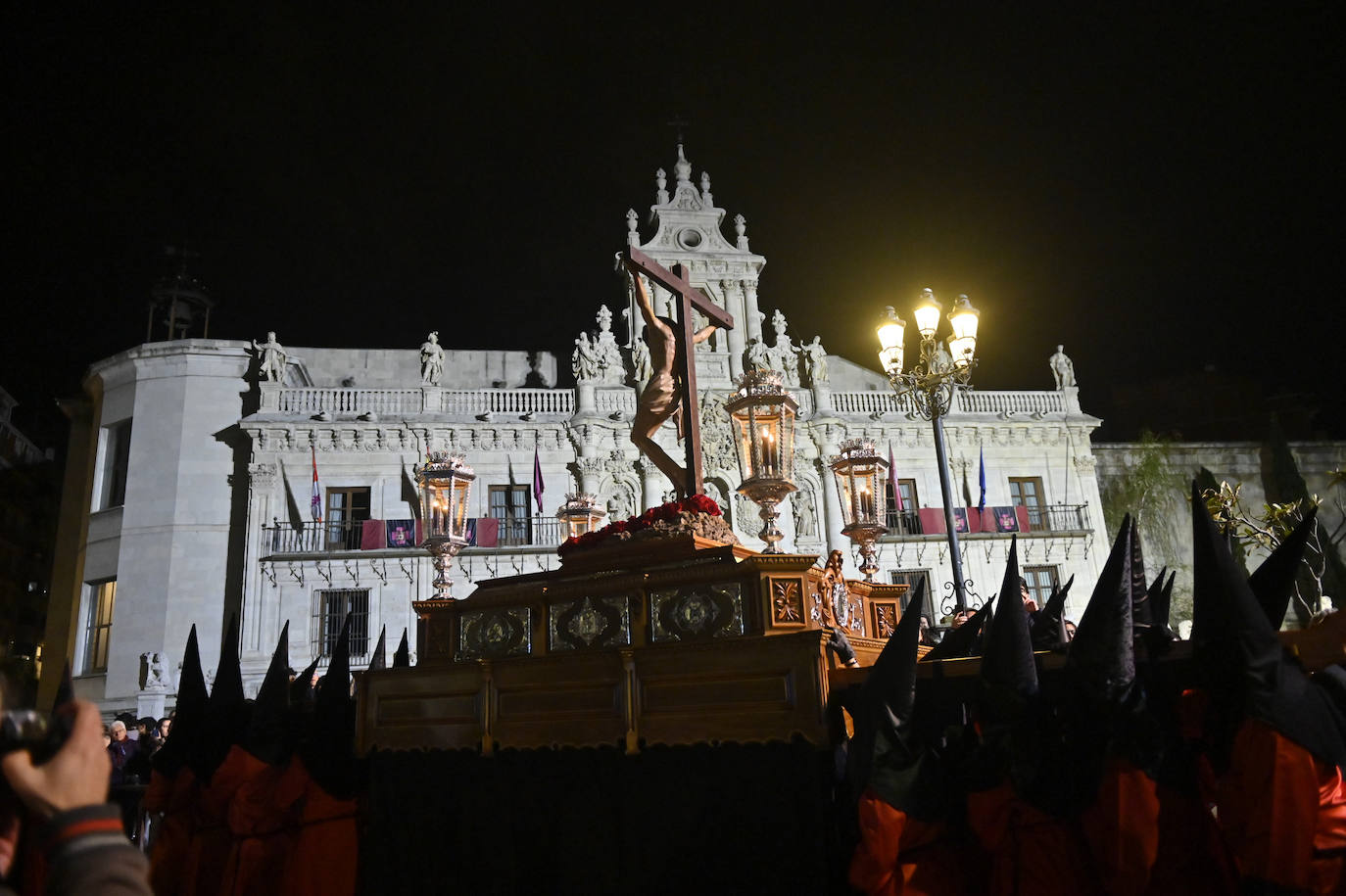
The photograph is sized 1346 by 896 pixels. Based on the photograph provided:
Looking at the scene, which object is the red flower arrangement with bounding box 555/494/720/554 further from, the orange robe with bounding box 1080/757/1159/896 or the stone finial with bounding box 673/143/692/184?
the stone finial with bounding box 673/143/692/184

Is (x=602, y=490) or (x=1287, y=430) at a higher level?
(x=1287, y=430)

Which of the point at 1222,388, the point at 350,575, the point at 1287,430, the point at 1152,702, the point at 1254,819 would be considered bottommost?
the point at 1254,819

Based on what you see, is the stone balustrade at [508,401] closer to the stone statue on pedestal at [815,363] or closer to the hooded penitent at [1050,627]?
the stone statue on pedestal at [815,363]

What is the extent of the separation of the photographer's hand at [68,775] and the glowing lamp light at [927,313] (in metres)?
10.00

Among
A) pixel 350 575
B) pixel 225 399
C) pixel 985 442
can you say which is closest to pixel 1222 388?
pixel 985 442

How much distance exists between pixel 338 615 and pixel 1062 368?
79.8 ft

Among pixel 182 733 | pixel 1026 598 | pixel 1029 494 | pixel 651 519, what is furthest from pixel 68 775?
pixel 1029 494

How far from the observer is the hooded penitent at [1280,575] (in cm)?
352

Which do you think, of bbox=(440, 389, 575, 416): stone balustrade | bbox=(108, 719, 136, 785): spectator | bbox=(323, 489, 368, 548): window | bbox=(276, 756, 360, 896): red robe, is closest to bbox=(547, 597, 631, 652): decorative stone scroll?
bbox=(276, 756, 360, 896): red robe

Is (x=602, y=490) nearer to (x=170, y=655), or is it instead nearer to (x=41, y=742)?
(x=170, y=655)

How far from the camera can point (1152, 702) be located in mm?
3656

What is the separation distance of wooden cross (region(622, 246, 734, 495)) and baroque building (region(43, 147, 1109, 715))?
16600 mm

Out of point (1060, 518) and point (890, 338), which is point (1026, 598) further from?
point (1060, 518)

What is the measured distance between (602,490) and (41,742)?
2419 cm
